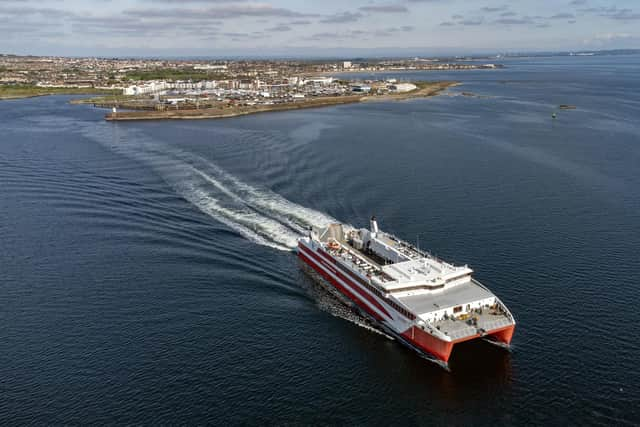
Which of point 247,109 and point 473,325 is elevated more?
point 247,109

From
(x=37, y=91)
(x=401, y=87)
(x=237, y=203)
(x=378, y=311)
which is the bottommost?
(x=378, y=311)

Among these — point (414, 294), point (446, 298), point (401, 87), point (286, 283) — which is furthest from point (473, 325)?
point (401, 87)

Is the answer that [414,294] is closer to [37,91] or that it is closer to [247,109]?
[247,109]

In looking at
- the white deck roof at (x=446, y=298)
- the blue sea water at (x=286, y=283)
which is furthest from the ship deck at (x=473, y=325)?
the blue sea water at (x=286, y=283)

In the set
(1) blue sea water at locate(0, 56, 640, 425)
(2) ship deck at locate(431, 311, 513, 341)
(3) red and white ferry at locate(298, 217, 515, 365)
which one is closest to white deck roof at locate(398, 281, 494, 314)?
(3) red and white ferry at locate(298, 217, 515, 365)

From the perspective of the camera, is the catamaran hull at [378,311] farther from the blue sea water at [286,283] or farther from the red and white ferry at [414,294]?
the blue sea water at [286,283]

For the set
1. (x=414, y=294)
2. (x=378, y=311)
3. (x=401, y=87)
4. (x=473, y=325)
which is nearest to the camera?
(x=473, y=325)

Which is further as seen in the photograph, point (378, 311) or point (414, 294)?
point (378, 311)

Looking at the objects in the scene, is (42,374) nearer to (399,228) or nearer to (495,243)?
(399,228)
